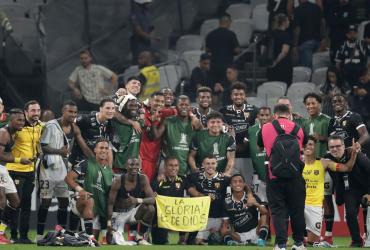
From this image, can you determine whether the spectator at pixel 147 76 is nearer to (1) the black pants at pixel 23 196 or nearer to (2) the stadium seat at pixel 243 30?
(2) the stadium seat at pixel 243 30

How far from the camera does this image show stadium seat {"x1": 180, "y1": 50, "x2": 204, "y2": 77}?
31234mm

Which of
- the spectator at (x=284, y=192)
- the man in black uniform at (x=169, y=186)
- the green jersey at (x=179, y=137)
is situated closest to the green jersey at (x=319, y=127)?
the green jersey at (x=179, y=137)

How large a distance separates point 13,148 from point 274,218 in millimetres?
4786

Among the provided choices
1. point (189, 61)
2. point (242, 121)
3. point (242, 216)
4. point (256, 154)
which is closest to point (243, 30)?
point (189, 61)

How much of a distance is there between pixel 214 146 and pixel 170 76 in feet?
19.7

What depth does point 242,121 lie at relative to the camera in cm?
2530

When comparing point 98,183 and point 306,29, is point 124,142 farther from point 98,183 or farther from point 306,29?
point 306,29

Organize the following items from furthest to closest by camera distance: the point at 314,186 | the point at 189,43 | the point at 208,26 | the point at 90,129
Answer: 1. the point at 208,26
2. the point at 189,43
3. the point at 314,186
4. the point at 90,129

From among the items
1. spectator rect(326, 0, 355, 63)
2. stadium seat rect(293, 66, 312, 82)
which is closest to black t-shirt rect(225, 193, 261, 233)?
stadium seat rect(293, 66, 312, 82)

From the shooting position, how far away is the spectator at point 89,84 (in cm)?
Answer: 2873

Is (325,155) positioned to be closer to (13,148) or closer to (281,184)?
(281,184)

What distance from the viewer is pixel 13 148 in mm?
23781

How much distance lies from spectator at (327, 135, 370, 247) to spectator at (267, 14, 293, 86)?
661 centimetres

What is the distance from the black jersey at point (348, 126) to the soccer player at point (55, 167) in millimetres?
4266
